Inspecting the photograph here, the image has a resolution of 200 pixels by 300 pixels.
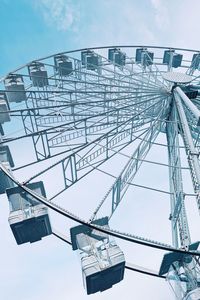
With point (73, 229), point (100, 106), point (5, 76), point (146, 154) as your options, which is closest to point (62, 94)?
point (100, 106)

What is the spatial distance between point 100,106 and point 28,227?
725 centimetres

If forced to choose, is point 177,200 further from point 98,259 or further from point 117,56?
point 117,56

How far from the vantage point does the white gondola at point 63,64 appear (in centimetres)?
1846

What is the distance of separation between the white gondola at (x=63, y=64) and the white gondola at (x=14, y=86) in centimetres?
307

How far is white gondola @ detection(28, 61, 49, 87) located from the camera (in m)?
17.3

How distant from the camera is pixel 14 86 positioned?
51.4ft

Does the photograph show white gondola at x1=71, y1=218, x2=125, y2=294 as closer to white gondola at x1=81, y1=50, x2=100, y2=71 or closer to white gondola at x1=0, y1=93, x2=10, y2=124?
white gondola at x1=0, y1=93, x2=10, y2=124

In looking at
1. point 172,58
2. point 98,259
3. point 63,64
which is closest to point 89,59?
point 63,64

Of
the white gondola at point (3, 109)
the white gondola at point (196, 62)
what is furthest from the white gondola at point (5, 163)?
the white gondola at point (196, 62)

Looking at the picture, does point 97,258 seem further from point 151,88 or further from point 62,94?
point 151,88

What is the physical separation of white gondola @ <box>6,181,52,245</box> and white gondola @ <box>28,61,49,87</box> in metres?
9.65

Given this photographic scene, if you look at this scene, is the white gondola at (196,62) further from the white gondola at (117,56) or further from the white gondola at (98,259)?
the white gondola at (98,259)

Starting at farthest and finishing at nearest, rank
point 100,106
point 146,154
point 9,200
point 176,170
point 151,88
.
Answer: point 151,88 < point 100,106 < point 146,154 < point 176,170 < point 9,200

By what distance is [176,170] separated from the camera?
10.5 m
